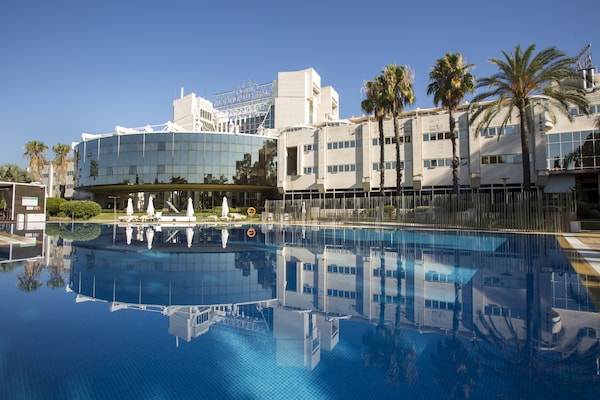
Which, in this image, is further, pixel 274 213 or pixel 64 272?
pixel 274 213

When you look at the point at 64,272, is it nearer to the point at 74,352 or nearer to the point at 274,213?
the point at 74,352

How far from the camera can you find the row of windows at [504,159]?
127ft

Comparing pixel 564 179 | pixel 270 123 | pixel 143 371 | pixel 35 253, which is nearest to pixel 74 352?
pixel 143 371

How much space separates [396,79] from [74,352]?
120 feet

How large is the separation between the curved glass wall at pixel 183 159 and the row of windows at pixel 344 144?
32.0 ft

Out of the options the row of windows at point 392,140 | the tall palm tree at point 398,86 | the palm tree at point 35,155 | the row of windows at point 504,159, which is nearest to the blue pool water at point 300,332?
the tall palm tree at point 398,86

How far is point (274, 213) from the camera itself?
135 feet

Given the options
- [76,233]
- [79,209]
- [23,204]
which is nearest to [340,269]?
[76,233]

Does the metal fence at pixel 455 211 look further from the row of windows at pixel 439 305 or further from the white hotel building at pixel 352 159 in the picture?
the row of windows at pixel 439 305

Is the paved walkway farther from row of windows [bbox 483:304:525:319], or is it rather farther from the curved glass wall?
the curved glass wall

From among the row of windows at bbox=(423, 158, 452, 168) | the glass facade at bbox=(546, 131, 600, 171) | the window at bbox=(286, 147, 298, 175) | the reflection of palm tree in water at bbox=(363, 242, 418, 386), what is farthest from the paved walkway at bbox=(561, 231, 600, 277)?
the window at bbox=(286, 147, 298, 175)

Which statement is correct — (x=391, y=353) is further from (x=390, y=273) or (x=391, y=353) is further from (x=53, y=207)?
(x=53, y=207)

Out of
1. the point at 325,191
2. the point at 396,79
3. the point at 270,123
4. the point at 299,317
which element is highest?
the point at 270,123

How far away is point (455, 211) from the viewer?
93.8 ft
